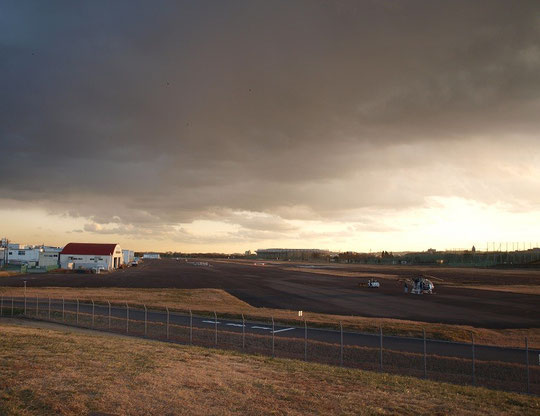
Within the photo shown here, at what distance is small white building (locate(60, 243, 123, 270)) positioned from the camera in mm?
129125

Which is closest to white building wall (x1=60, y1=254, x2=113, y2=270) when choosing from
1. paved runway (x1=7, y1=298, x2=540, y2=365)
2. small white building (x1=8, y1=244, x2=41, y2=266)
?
small white building (x1=8, y1=244, x2=41, y2=266)

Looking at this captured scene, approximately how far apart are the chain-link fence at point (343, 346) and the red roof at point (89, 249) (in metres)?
90.8

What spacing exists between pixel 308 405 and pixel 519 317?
146 ft

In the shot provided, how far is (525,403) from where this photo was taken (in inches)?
679

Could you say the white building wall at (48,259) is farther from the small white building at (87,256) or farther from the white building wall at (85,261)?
the white building wall at (85,261)

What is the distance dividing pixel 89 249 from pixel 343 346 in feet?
394

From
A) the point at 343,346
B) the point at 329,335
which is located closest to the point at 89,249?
the point at 329,335

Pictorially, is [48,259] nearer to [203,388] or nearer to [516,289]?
[516,289]

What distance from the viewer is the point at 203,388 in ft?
55.4

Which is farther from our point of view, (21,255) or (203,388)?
(21,255)

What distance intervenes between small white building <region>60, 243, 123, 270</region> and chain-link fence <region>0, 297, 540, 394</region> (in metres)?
87.3

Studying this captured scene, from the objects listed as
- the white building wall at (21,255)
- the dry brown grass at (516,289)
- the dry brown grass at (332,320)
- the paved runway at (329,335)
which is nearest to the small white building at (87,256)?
the white building wall at (21,255)

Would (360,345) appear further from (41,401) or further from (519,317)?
(519,317)

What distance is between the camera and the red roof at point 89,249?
133 m
